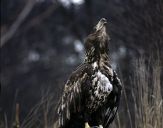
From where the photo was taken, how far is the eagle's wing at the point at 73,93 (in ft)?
23.0

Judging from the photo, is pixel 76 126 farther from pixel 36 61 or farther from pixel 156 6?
pixel 36 61

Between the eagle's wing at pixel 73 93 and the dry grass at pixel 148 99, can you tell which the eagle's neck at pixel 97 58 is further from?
the dry grass at pixel 148 99

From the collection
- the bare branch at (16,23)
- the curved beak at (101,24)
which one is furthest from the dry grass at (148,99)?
the bare branch at (16,23)

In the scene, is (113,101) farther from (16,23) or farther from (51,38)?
(51,38)

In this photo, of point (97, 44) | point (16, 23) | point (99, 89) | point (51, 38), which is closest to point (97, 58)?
point (97, 44)

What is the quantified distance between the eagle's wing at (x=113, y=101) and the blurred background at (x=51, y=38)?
2.54 m

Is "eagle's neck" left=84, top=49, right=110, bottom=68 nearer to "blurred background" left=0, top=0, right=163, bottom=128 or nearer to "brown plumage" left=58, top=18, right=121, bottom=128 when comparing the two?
"brown plumage" left=58, top=18, right=121, bottom=128

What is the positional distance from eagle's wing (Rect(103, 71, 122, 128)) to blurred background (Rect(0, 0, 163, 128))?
100 inches

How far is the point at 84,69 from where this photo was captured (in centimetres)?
704

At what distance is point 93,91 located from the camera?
6.95 meters

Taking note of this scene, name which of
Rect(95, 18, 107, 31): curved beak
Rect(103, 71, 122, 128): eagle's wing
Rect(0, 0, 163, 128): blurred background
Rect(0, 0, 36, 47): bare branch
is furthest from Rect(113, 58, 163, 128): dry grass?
Rect(0, 0, 36, 47): bare branch

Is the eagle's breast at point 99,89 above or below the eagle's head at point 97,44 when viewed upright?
below

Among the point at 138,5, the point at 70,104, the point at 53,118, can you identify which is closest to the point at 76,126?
the point at 70,104

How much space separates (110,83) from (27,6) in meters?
14.5
